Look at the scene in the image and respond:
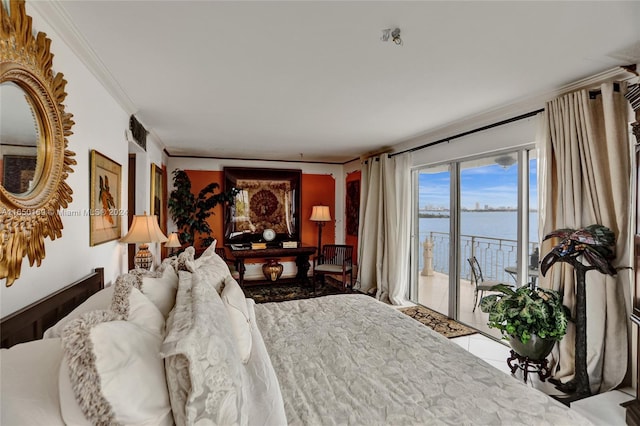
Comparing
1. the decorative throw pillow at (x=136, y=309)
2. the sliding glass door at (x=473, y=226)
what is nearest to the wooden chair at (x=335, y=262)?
the sliding glass door at (x=473, y=226)

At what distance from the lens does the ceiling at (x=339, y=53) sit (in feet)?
5.30

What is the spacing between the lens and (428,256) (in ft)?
16.2

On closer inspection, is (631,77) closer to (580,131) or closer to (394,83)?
(580,131)

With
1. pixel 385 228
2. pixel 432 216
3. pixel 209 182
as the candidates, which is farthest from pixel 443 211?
pixel 209 182

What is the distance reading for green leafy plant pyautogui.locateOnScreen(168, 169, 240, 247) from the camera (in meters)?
5.52

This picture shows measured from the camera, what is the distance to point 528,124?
304cm

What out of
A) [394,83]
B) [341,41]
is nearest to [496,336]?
[394,83]

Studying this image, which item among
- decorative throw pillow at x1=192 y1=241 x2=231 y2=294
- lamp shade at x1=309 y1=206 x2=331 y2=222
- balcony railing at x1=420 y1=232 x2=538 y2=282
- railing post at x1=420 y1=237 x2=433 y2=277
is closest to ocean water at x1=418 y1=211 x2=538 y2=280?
balcony railing at x1=420 y1=232 x2=538 y2=282

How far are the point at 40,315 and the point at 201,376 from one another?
99cm

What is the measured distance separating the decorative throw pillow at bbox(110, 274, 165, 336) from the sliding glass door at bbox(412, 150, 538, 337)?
A: 338 cm

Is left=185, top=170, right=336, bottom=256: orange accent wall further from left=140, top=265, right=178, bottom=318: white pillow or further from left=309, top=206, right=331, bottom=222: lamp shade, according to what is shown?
left=140, top=265, right=178, bottom=318: white pillow

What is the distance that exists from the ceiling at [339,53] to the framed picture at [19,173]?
0.78 metres

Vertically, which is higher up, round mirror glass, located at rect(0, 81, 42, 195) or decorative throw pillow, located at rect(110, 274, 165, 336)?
round mirror glass, located at rect(0, 81, 42, 195)

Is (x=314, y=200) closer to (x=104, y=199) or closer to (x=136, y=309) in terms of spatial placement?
(x=104, y=199)
